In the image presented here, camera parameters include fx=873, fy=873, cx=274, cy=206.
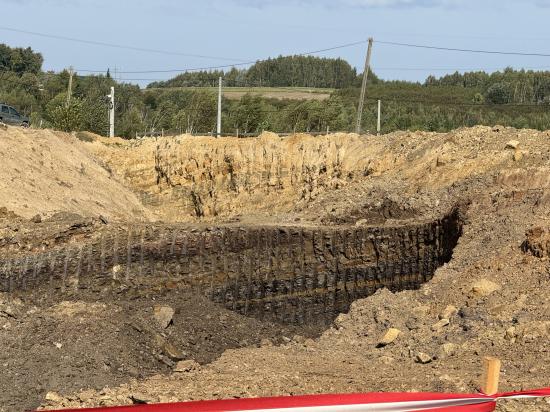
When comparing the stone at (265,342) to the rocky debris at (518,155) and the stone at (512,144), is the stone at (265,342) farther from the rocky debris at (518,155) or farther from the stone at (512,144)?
the stone at (512,144)

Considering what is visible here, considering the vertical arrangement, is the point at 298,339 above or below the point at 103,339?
below

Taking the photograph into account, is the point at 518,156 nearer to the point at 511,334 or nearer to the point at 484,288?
the point at 484,288

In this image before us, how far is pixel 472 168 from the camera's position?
70.3 ft

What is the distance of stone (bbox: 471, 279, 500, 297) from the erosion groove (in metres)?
3.49

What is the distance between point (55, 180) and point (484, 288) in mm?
15133

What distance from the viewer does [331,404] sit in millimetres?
6074

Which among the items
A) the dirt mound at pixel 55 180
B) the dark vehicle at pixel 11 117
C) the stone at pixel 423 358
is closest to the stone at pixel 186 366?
the stone at pixel 423 358

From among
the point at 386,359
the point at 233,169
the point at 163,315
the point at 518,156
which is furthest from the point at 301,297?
the point at 233,169

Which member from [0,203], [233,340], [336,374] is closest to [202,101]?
[0,203]

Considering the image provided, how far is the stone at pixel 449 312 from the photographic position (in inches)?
545

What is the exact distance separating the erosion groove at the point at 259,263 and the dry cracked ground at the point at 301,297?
66mm

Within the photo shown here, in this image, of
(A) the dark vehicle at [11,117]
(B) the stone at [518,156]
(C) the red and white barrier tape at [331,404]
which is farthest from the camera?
(A) the dark vehicle at [11,117]

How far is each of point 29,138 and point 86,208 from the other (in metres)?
4.36

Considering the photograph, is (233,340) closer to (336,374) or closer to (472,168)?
(336,374)
